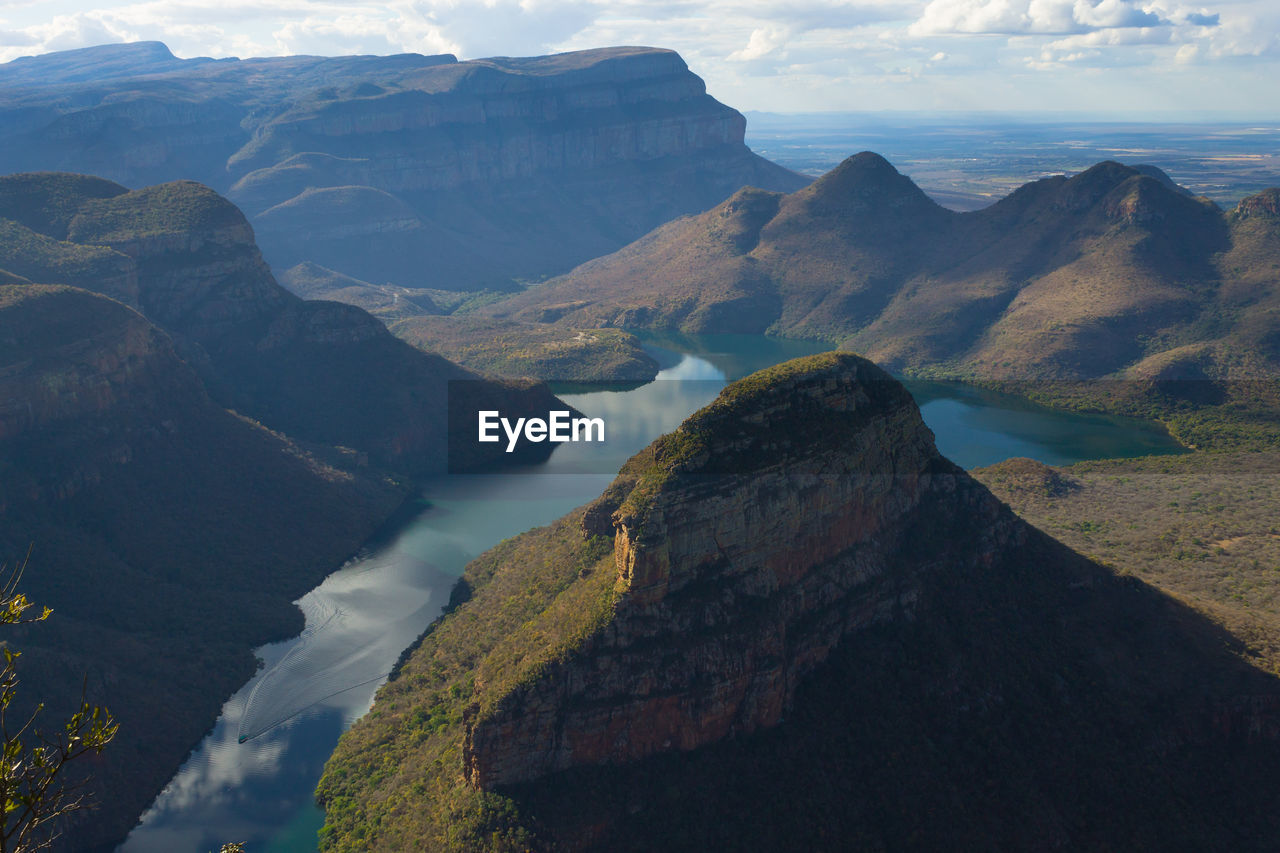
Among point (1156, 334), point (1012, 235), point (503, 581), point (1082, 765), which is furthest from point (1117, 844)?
point (1012, 235)

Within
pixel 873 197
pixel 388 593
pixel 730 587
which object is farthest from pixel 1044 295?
pixel 730 587

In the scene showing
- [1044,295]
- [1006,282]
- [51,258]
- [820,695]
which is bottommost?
[820,695]

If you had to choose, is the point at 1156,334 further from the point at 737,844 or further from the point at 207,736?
the point at 207,736

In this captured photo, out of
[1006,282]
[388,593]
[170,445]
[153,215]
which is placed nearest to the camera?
[388,593]

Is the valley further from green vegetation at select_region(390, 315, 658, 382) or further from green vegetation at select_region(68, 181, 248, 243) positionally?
green vegetation at select_region(390, 315, 658, 382)

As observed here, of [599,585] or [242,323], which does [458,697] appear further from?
[242,323]

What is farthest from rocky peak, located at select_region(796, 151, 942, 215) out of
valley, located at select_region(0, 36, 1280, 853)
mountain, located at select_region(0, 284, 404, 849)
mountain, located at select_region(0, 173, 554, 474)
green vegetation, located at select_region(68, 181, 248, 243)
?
mountain, located at select_region(0, 284, 404, 849)

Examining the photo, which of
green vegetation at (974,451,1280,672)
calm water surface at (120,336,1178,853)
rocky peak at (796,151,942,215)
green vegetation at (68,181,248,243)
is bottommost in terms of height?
calm water surface at (120,336,1178,853)
